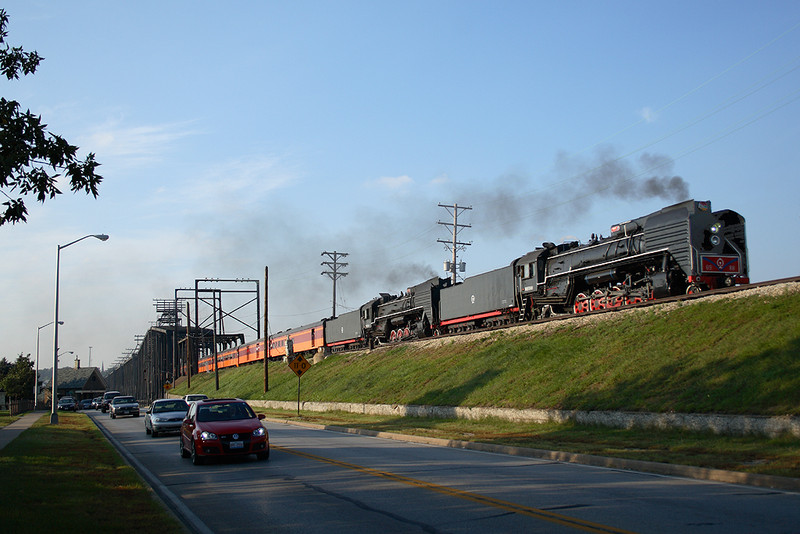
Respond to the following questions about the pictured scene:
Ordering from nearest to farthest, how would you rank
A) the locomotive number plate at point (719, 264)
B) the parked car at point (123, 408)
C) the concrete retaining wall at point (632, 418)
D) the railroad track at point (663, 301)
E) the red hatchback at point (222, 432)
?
1. the concrete retaining wall at point (632, 418)
2. the red hatchback at point (222, 432)
3. the railroad track at point (663, 301)
4. the locomotive number plate at point (719, 264)
5. the parked car at point (123, 408)

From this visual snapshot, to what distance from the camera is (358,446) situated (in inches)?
742

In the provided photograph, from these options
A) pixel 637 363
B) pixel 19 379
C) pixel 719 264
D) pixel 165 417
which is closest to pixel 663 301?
pixel 719 264

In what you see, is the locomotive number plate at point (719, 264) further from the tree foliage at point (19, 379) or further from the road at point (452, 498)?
the tree foliage at point (19, 379)

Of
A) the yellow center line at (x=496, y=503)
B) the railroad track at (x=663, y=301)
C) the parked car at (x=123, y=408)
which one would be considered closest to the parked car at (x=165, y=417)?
the yellow center line at (x=496, y=503)

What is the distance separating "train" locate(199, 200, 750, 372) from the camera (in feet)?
71.9

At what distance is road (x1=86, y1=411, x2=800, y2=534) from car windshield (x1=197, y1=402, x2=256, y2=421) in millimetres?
1059


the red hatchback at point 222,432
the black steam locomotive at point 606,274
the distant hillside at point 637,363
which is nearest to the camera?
the red hatchback at point 222,432

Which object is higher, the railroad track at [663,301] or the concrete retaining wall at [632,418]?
the railroad track at [663,301]

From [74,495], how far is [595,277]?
2050 cm

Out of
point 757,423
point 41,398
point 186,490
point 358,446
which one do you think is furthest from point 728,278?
point 41,398

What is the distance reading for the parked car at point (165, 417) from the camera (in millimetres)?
24500

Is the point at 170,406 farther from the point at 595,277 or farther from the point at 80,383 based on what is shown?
the point at 80,383

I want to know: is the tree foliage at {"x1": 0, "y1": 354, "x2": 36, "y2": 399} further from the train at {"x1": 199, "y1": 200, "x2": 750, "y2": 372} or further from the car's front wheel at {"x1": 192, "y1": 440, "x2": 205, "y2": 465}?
the car's front wheel at {"x1": 192, "y1": 440, "x2": 205, "y2": 465}

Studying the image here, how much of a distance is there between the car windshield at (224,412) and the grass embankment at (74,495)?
6.69 feet
